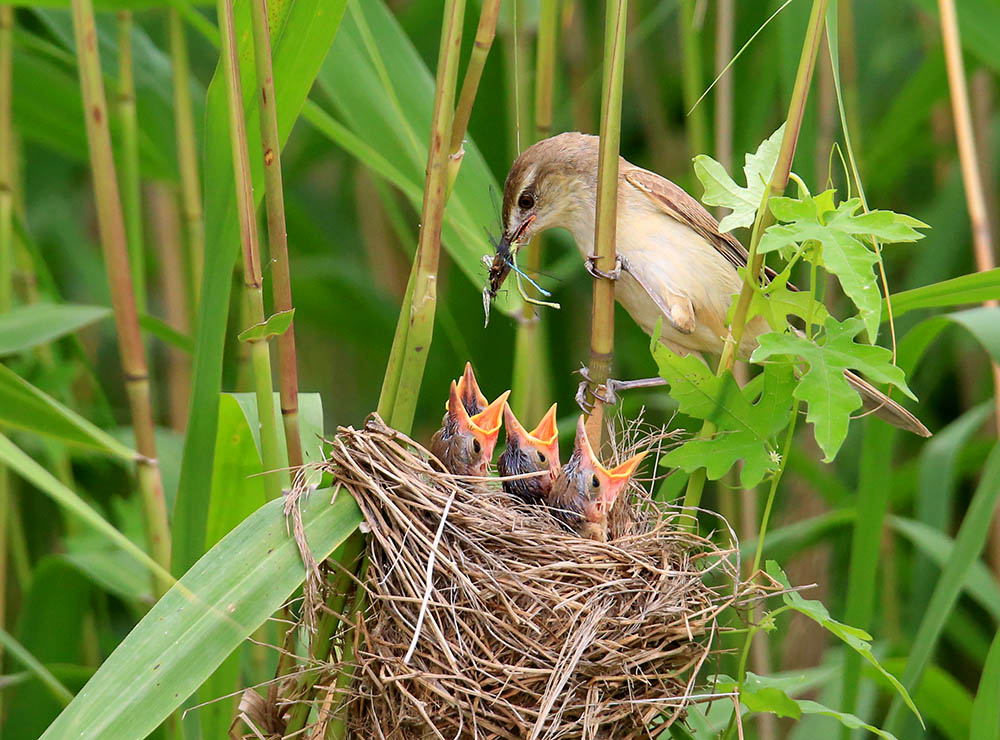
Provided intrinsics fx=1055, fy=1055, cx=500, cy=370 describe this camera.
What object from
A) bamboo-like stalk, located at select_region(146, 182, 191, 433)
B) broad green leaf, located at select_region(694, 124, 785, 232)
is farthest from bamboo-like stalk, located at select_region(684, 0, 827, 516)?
bamboo-like stalk, located at select_region(146, 182, 191, 433)

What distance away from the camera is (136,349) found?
1.69 meters

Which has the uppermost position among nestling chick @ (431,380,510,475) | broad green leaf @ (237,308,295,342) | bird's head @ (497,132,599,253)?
bird's head @ (497,132,599,253)

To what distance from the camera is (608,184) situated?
1470mm

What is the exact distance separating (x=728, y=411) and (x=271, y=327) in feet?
2.00

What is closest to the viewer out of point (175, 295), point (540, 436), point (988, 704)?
point (988, 704)

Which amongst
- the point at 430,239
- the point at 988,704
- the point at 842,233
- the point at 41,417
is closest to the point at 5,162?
the point at 41,417

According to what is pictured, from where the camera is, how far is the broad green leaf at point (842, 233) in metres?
1.19

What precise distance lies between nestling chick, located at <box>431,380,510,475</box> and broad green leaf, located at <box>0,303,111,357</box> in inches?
26.4

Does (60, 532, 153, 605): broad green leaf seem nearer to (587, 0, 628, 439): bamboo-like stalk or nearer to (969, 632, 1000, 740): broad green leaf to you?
(587, 0, 628, 439): bamboo-like stalk

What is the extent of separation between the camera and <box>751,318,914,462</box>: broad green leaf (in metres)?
1.21

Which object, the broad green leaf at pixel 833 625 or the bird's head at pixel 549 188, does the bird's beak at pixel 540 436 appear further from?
the broad green leaf at pixel 833 625

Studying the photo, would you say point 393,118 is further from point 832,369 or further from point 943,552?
point 943,552

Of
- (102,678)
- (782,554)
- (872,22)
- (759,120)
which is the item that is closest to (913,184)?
(872,22)

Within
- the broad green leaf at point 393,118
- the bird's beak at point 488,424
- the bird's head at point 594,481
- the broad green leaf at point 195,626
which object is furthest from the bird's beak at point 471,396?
the broad green leaf at point 195,626
